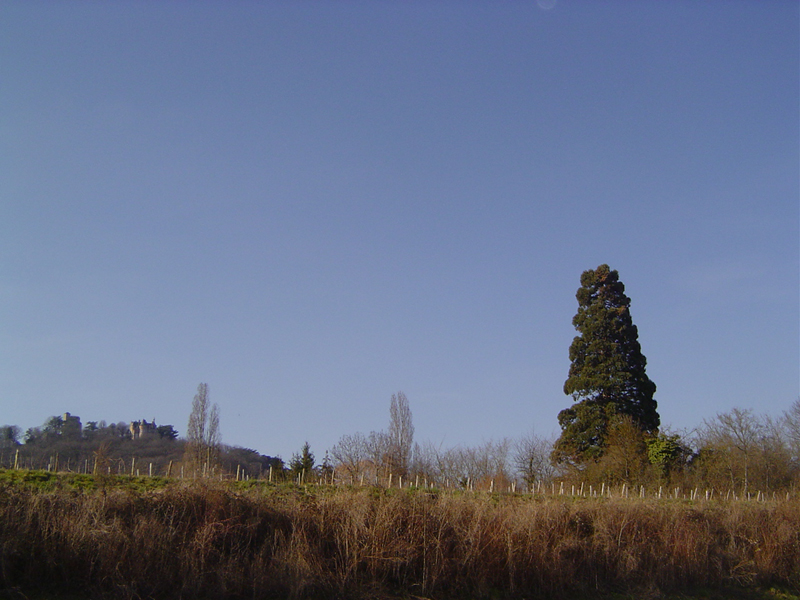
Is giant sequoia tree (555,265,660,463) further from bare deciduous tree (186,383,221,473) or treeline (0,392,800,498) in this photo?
bare deciduous tree (186,383,221,473)

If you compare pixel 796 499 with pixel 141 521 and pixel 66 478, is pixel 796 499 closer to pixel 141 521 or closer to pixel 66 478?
pixel 141 521

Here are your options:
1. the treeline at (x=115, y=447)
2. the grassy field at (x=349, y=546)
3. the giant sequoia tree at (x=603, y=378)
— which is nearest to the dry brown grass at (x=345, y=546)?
the grassy field at (x=349, y=546)

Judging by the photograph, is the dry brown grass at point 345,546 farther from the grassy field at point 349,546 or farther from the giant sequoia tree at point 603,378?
the giant sequoia tree at point 603,378

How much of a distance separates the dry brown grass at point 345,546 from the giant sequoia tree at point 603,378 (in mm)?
23146

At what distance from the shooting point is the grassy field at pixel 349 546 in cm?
1311

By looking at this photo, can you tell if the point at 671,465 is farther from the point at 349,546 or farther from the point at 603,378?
the point at 349,546

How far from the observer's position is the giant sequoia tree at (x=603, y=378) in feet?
144

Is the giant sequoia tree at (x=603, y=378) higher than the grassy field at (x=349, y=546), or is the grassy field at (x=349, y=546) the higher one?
the giant sequoia tree at (x=603, y=378)

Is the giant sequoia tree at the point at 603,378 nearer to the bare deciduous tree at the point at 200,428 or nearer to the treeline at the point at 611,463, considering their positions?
the treeline at the point at 611,463

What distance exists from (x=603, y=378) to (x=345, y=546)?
110 ft

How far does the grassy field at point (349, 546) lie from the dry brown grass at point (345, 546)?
1.3 inches

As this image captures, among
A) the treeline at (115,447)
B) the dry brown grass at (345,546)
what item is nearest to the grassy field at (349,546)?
the dry brown grass at (345,546)

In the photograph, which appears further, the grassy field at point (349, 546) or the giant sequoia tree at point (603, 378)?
the giant sequoia tree at point (603, 378)

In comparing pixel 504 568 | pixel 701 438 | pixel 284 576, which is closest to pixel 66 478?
pixel 284 576
